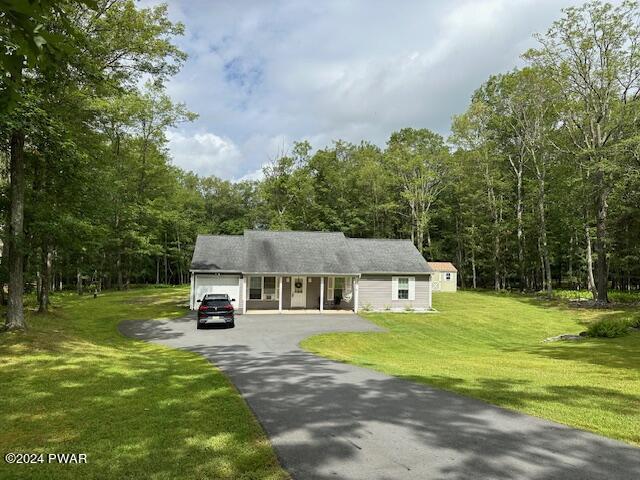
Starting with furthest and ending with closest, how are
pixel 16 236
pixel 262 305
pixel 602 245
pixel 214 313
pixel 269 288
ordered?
pixel 602 245
pixel 269 288
pixel 262 305
pixel 214 313
pixel 16 236

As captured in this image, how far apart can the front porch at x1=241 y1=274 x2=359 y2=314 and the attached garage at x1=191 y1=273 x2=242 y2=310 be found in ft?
1.54

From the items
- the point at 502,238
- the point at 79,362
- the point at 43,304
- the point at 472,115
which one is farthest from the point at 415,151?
the point at 79,362

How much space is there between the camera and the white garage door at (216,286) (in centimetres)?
2553

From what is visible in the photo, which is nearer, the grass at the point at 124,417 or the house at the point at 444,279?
the grass at the point at 124,417

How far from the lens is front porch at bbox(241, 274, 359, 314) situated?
2675 cm

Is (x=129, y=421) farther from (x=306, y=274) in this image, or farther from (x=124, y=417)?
(x=306, y=274)

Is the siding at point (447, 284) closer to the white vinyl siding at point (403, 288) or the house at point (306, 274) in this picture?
the house at point (306, 274)

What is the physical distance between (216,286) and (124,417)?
1974 centimetres

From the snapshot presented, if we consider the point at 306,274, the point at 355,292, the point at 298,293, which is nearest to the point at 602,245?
the point at 355,292

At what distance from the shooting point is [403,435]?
555 cm

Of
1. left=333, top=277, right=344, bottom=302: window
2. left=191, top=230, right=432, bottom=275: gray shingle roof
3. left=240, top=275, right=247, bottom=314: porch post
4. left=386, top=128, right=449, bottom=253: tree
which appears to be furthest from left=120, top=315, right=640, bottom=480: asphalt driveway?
left=386, top=128, right=449, bottom=253: tree

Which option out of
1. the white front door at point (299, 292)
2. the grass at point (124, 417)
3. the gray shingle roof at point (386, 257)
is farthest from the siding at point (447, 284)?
the grass at point (124, 417)

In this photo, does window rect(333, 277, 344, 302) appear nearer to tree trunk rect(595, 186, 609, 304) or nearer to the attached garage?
the attached garage

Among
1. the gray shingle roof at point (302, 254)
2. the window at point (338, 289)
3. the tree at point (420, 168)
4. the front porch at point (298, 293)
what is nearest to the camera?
the gray shingle roof at point (302, 254)
